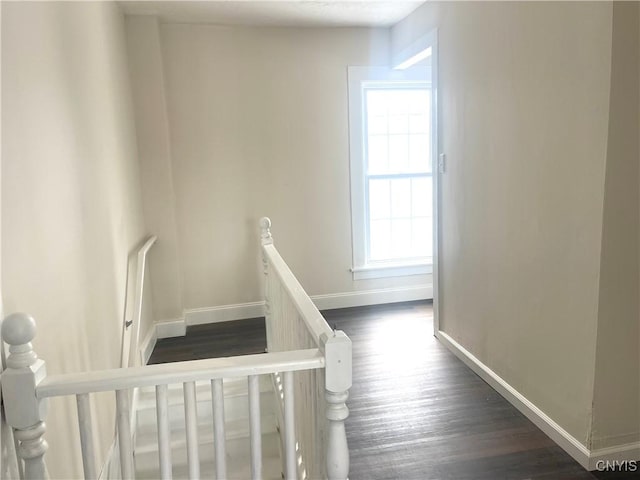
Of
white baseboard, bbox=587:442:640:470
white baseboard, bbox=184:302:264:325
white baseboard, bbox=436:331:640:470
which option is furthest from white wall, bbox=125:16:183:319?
white baseboard, bbox=587:442:640:470

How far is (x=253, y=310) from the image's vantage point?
14.6ft

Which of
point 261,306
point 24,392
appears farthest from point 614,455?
point 261,306

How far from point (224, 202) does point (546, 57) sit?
274 cm

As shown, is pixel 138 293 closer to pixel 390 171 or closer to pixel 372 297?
pixel 372 297

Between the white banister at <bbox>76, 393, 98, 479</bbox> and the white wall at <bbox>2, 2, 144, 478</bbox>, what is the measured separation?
0.34 m

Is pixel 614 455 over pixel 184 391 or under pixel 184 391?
under

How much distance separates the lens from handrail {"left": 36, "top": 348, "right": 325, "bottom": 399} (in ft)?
4.13

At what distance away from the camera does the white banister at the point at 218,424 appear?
1334 millimetres

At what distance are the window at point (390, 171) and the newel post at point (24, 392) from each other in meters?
3.47

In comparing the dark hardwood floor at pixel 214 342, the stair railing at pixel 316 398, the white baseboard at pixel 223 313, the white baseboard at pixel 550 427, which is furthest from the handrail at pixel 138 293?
the white baseboard at pixel 550 427

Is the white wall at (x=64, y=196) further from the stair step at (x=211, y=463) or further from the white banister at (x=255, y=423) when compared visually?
the white banister at (x=255, y=423)

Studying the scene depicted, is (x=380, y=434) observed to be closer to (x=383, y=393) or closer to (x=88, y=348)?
(x=383, y=393)

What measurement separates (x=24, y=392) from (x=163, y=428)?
345mm

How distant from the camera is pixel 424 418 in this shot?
2.63 metres
